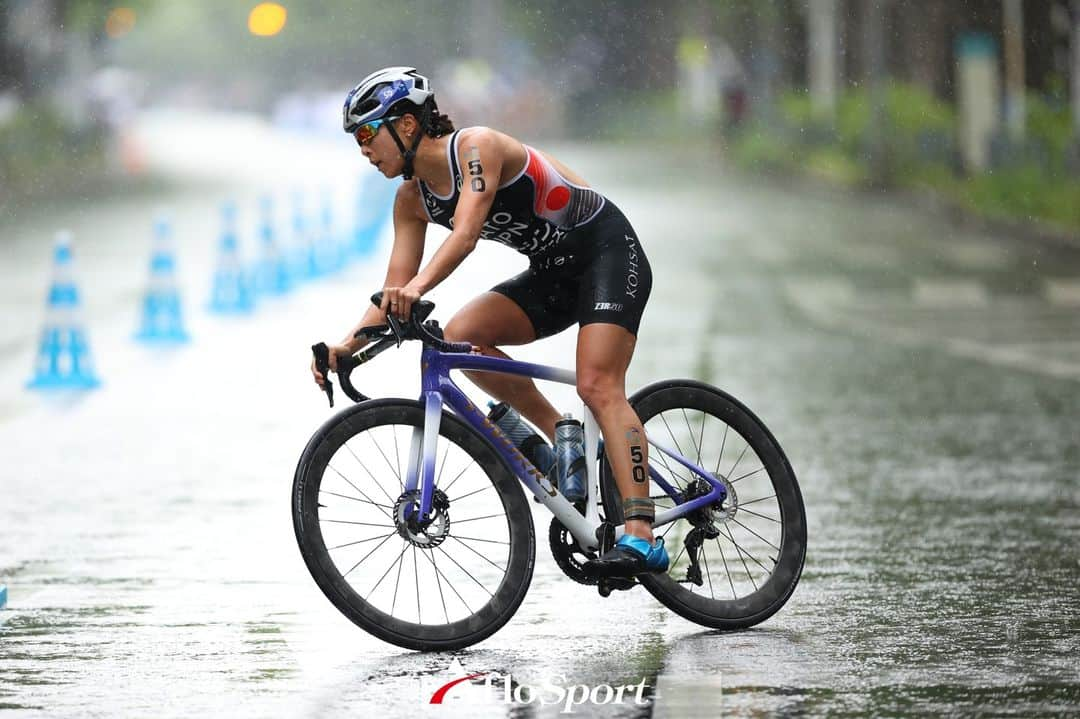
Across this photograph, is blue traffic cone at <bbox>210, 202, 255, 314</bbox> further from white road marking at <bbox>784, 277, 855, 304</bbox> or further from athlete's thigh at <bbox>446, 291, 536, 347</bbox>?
athlete's thigh at <bbox>446, 291, 536, 347</bbox>

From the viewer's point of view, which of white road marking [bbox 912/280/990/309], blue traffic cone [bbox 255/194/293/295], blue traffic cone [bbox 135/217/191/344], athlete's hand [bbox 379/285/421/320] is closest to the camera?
athlete's hand [bbox 379/285/421/320]

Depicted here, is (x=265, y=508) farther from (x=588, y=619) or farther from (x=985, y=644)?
(x=985, y=644)

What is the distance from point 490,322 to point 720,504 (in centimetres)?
99

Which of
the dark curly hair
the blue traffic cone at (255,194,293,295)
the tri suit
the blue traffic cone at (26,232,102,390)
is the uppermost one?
the blue traffic cone at (255,194,293,295)

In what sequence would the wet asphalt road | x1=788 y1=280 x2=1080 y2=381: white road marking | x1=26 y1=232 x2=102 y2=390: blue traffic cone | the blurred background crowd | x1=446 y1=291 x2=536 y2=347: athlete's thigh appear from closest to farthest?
the wet asphalt road < x1=446 y1=291 x2=536 y2=347: athlete's thigh < x1=26 y1=232 x2=102 y2=390: blue traffic cone < x1=788 y1=280 x2=1080 y2=381: white road marking < the blurred background crowd

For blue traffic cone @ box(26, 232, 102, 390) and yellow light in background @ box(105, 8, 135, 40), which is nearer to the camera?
blue traffic cone @ box(26, 232, 102, 390)

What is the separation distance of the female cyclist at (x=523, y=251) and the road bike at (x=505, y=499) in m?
0.11

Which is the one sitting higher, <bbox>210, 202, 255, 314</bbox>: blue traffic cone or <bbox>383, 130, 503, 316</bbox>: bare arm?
<bbox>210, 202, 255, 314</bbox>: blue traffic cone

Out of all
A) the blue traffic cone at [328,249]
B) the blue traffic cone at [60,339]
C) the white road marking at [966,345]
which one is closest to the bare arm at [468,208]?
the blue traffic cone at [60,339]

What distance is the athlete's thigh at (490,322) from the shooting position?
7172 mm

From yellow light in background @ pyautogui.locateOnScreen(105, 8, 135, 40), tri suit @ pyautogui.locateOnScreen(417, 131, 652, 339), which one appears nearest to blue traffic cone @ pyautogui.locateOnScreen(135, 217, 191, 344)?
tri suit @ pyautogui.locateOnScreen(417, 131, 652, 339)

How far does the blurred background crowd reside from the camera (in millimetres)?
39938

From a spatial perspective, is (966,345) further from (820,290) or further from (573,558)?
(573,558)
